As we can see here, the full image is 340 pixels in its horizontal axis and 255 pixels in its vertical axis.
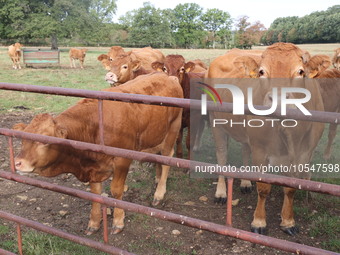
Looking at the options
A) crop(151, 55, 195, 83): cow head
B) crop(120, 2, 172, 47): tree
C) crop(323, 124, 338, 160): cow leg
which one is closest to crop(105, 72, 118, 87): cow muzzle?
crop(151, 55, 195, 83): cow head

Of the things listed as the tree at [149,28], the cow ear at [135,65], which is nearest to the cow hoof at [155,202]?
the cow ear at [135,65]

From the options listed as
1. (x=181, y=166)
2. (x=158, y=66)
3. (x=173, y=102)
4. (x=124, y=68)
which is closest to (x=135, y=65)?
(x=124, y=68)

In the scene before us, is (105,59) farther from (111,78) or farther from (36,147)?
(36,147)

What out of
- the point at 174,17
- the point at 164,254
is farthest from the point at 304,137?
the point at 174,17

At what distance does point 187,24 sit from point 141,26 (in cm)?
2537

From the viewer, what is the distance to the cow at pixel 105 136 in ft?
9.04

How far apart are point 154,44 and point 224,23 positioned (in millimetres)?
39289

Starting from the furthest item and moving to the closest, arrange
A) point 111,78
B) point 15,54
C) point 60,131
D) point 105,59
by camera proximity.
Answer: point 15,54 → point 105,59 → point 111,78 → point 60,131

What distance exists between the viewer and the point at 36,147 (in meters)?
2.73

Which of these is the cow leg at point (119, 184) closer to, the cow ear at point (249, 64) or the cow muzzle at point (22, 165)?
the cow muzzle at point (22, 165)

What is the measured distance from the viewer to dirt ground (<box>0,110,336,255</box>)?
135 inches

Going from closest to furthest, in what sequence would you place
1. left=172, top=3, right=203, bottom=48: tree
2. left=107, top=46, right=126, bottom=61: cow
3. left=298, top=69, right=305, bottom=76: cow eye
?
left=298, top=69, right=305, bottom=76: cow eye → left=107, top=46, right=126, bottom=61: cow → left=172, top=3, right=203, bottom=48: tree

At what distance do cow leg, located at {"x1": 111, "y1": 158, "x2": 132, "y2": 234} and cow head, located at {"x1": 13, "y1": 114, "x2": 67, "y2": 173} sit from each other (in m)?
0.82

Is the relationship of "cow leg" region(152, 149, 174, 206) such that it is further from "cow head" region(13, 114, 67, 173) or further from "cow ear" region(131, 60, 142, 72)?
"cow ear" region(131, 60, 142, 72)
